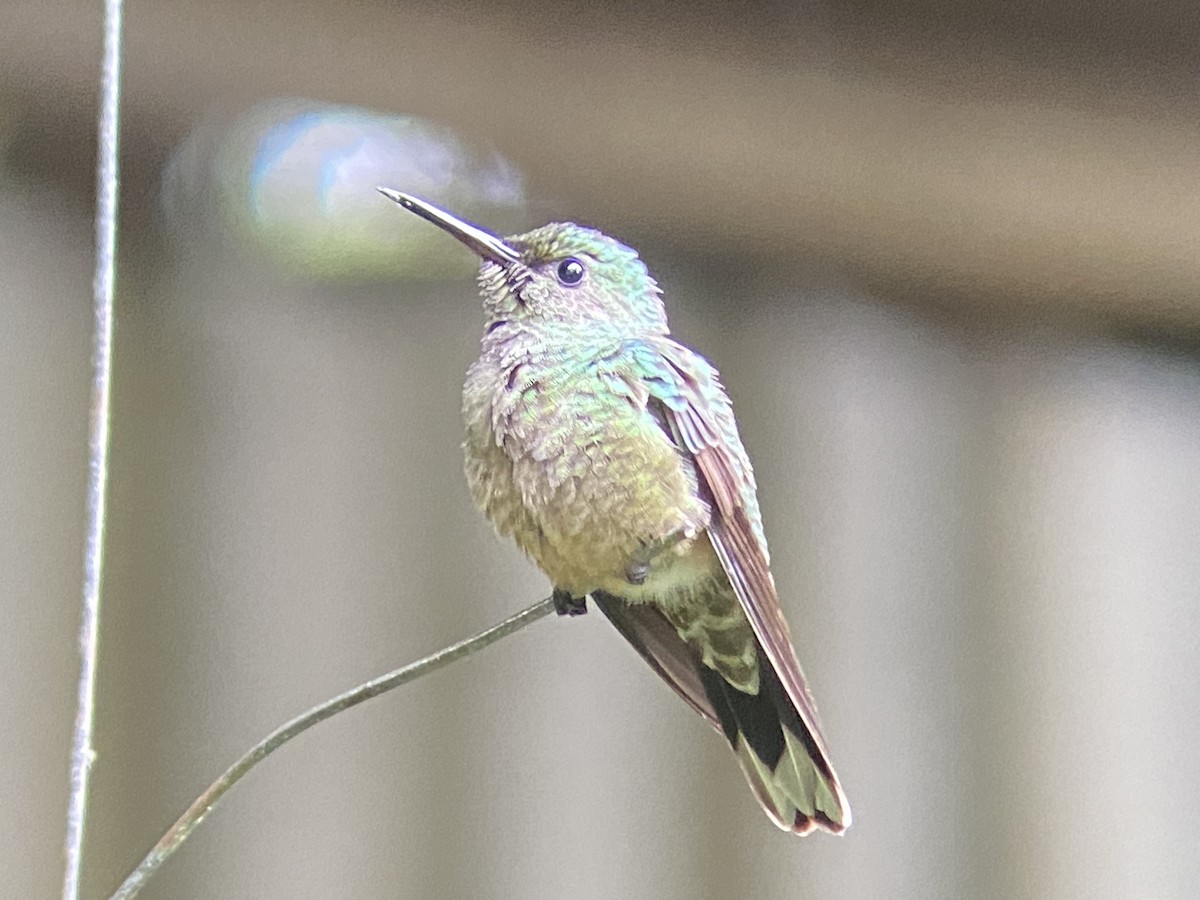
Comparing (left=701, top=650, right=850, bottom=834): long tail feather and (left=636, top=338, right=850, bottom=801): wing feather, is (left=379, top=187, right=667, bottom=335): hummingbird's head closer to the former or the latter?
A: (left=636, top=338, right=850, bottom=801): wing feather

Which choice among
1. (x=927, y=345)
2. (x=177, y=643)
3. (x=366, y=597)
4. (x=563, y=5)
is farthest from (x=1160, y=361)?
(x=177, y=643)

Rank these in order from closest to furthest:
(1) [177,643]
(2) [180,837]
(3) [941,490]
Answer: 1. (2) [180,837]
2. (1) [177,643]
3. (3) [941,490]

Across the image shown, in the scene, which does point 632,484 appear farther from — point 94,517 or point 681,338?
point 681,338

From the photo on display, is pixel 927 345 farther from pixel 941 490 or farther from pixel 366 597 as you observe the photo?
pixel 366 597

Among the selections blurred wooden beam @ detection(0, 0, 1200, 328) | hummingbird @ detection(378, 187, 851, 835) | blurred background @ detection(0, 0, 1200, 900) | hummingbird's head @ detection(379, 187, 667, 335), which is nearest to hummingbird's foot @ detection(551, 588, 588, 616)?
hummingbird @ detection(378, 187, 851, 835)

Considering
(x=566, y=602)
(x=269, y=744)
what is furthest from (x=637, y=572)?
(x=269, y=744)

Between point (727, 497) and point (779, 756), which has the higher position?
point (727, 497)
